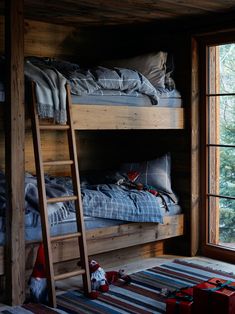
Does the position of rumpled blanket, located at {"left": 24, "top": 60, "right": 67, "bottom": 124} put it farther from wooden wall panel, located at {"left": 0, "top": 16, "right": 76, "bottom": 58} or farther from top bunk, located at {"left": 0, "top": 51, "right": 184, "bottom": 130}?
wooden wall panel, located at {"left": 0, "top": 16, "right": 76, "bottom": 58}

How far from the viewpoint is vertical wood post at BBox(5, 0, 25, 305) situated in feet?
10.8

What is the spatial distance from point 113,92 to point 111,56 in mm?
1350

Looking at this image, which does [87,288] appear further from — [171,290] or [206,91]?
[206,91]

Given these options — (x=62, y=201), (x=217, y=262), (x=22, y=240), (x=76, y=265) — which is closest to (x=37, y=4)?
(x=62, y=201)

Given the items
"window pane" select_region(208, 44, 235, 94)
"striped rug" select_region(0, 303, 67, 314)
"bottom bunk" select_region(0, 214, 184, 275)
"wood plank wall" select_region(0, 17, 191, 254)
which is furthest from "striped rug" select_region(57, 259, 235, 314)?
"window pane" select_region(208, 44, 235, 94)

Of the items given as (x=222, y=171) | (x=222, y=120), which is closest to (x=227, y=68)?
(x=222, y=120)

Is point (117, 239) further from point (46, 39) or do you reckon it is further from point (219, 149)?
point (46, 39)

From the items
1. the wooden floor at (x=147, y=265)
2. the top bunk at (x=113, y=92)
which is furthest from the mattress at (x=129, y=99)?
the wooden floor at (x=147, y=265)

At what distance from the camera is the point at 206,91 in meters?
4.65

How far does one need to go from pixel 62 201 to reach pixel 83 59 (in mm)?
1968

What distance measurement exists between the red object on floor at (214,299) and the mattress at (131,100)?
1.65 m

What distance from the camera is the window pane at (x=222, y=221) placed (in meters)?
4.54

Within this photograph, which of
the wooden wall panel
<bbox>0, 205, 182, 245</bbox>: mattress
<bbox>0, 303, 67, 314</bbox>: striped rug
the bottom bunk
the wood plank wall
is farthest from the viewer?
the wood plank wall

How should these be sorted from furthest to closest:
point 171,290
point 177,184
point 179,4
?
1. point 177,184
2. point 179,4
3. point 171,290
